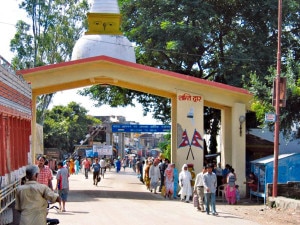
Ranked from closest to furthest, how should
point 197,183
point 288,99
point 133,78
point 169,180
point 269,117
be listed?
point 197,183, point 269,117, point 288,99, point 169,180, point 133,78

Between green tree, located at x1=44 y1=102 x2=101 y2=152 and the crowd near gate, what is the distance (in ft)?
195

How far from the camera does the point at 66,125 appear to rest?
76.1 m

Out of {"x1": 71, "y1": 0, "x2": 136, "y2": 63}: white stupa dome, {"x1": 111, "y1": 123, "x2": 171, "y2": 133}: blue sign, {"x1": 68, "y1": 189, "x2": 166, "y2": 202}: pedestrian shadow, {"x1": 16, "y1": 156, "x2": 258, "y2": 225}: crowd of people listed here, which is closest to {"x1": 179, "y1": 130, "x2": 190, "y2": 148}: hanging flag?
{"x1": 16, "y1": 156, "x2": 258, "y2": 225}: crowd of people

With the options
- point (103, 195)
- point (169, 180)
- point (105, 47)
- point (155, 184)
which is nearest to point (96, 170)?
point (155, 184)

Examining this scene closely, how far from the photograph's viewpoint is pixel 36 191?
8820mm

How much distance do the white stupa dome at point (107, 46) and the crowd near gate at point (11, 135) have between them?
21.1m

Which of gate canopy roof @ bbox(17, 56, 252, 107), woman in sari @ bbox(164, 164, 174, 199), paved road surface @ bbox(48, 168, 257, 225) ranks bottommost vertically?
paved road surface @ bbox(48, 168, 257, 225)

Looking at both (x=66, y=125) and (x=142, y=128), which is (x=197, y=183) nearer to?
(x=142, y=128)

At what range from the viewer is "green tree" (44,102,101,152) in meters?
74.0

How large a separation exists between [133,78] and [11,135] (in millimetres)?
15712

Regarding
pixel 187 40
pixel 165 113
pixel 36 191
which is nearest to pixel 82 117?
pixel 165 113

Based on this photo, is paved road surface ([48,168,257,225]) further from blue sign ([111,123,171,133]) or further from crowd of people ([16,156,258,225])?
blue sign ([111,123,171,133])

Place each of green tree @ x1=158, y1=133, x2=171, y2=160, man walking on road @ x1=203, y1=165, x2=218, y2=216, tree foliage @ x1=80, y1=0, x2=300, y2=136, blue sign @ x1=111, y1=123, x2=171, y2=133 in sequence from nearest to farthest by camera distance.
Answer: man walking on road @ x1=203, y1=165, x2=218, y2=216
tree foliage @ x1=80, y1=0, x2=300, y2=136
blue sign @ x1=111, y1=123, x2=171, y2=133
green tree @ x1=158, y1=133, x2=171, y2=160

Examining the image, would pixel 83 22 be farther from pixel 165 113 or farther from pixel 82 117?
pixel 82 117
